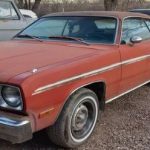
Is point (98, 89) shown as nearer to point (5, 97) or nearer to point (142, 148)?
point (142, 148)

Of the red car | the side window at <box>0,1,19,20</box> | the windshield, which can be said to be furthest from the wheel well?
the side window at <box>0,1,19,20</box>

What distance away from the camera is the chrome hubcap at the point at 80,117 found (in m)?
4.25

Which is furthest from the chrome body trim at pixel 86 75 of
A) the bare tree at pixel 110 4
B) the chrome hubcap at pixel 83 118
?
the bare tree at pixel 110 4

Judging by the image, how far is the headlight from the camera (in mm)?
3646

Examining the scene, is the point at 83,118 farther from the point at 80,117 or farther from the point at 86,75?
the point at 86,75

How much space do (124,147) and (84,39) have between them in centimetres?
166

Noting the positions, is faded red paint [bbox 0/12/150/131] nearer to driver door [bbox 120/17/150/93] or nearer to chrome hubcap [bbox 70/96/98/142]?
driver door [bbox 120/17/150/93]

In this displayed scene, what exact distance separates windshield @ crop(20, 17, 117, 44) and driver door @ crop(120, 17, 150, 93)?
22 cm

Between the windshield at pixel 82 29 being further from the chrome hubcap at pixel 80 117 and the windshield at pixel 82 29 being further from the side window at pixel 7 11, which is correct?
the side window at pixel 7 11

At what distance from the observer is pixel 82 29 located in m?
5.33

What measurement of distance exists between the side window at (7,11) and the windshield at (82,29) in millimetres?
3463

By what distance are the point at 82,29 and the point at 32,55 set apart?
1.13 meters

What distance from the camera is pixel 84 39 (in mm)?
5223

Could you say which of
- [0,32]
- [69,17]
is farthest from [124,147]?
[0,32]
